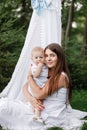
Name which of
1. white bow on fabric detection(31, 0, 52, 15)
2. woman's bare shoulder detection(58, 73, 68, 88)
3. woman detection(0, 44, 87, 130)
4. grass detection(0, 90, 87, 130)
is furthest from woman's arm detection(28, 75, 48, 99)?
grass detection(0, 90, 87, 130)

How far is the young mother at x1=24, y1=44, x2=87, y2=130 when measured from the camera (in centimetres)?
625

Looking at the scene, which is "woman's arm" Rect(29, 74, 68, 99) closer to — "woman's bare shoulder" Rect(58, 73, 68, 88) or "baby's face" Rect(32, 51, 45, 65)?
"woman's bare shoulder" Rect(58, 73, 68, 88)

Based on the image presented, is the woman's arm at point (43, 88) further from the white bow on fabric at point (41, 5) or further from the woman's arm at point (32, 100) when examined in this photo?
the white bow on fabric at point (41, 5)

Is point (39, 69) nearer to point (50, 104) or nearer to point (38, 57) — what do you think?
point (38, 57)

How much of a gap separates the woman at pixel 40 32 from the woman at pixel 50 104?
72 centimetres

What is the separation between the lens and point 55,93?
20.8 ft

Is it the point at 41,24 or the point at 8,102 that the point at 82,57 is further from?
the point at 8,102

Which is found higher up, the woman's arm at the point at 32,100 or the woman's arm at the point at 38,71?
the woman's arm at the point at 38,71

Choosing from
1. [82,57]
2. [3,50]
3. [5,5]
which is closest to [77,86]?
[82,57]

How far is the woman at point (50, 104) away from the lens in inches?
246

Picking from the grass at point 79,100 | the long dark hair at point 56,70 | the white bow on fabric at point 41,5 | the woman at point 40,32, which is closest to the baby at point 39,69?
the long dark hair at point 56,70

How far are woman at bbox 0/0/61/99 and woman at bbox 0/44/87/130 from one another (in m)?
0.72

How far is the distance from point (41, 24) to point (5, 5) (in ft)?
20.7

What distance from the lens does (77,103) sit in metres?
8.75
